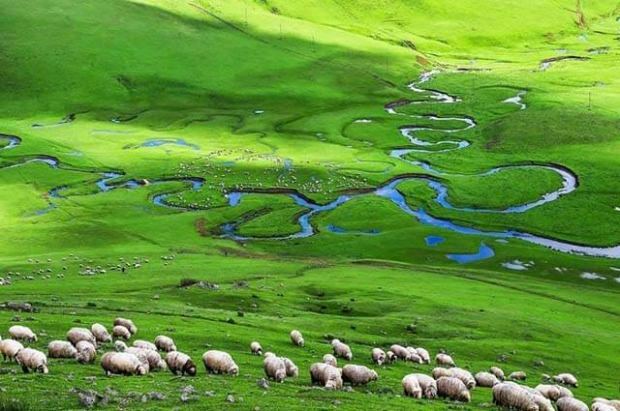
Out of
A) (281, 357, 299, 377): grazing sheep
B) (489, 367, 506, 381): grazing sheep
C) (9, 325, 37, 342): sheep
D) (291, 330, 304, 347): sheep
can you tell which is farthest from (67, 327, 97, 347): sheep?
(489, 367, 506, 381): grazing sheep

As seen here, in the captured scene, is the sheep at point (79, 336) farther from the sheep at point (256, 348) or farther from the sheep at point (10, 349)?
the sheep at point (256, 348)

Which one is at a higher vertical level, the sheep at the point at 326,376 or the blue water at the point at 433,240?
the sheep at the point at 326,376

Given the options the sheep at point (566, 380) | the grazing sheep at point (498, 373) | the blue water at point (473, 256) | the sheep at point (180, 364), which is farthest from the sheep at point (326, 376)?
the blue water at point (473, 256)

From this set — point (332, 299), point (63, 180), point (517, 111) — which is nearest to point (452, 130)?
point (517, 111)

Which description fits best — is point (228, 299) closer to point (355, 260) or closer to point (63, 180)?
point (355, 260)

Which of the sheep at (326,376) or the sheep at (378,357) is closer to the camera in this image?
the sheep at (326,376)

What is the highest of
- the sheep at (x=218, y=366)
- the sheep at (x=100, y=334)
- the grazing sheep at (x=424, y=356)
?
the sheep at (x=218, y=366)
